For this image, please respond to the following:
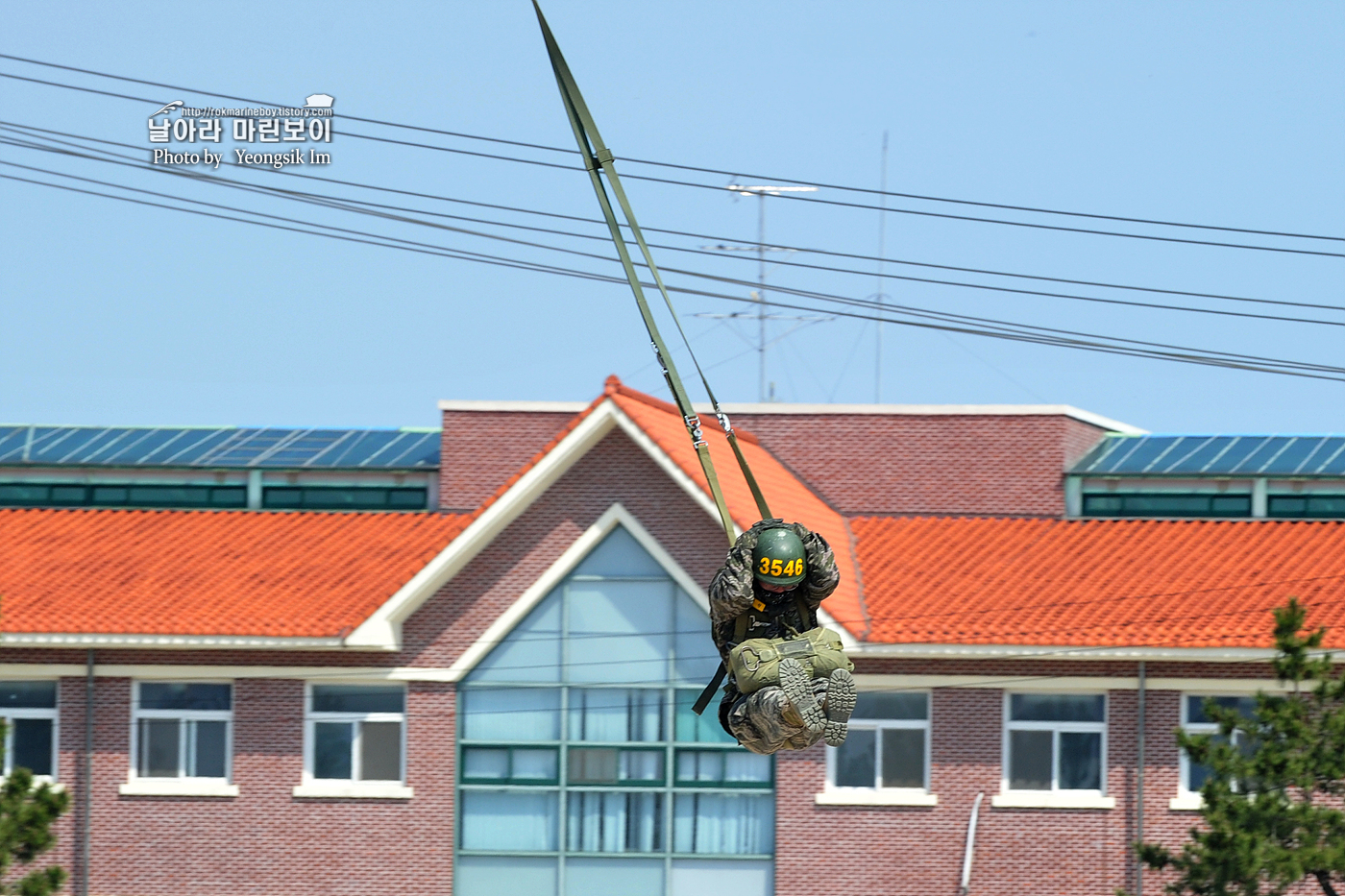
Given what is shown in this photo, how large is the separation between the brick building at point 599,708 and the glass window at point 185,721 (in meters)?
0.04

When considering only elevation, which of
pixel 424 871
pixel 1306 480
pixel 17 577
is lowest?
pixel 424 871

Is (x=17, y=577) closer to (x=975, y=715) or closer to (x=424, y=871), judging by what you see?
(x=424, y=871)

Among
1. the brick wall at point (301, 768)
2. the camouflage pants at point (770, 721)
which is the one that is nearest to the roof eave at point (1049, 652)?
the brick wall at point (301, 768)

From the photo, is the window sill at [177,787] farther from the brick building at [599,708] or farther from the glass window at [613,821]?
the glass window at [613,821]

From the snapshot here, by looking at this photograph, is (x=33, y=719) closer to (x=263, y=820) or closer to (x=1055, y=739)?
(x=263, y=820)

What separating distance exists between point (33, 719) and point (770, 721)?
19.9 metres

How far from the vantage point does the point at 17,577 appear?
2959 cm

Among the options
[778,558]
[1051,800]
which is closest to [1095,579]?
[1051,800]

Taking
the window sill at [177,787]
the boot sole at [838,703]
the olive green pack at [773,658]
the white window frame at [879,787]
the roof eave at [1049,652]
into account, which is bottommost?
the window sill at [177,787]

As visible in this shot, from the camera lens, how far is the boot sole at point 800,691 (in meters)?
11.4

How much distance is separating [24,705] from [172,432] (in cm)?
755

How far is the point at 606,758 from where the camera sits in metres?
28.2

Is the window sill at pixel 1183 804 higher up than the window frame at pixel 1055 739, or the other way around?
the window frame at pixel 1055 739

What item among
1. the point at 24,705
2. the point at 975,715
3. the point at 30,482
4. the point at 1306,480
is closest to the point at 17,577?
the point at 24,705
